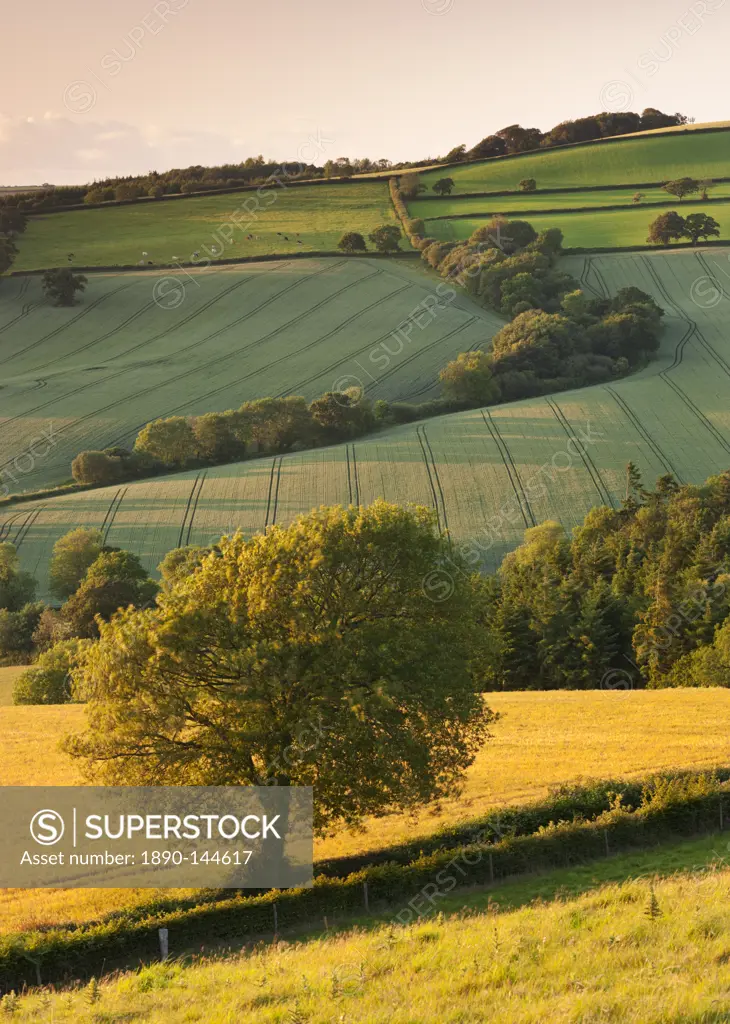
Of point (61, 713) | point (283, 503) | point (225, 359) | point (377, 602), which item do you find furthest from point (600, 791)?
point (225, 359)

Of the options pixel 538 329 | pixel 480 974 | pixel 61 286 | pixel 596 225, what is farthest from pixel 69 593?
pixel 596 225

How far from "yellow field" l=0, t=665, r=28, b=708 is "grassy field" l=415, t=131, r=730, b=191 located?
440 ft

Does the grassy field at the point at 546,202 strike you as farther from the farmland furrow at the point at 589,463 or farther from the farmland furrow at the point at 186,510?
the farmland furrow at the point at 186,510

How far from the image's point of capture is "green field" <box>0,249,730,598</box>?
88188 mm

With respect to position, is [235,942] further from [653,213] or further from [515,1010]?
[653,213]

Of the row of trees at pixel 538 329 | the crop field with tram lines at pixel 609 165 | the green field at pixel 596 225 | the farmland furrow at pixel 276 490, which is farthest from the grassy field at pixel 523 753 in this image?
the crop field with tram lines at pixel 609 165

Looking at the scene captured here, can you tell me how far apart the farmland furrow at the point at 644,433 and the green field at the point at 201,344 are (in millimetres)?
22074

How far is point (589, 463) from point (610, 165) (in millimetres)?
109905

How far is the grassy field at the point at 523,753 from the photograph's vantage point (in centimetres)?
2741

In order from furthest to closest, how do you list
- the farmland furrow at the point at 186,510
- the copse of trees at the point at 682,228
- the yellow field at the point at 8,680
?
the copse of trees at the point at 682,228
the farmland furrow at the point at 186,510
the yellow field at the point at 8,680

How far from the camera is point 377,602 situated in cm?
2800

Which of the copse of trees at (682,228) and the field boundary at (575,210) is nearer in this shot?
the copse of trees at (682,228)

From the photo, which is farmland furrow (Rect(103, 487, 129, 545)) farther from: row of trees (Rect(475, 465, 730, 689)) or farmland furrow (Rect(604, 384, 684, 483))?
farmland furrow (Rect(604, 384, 684, 483))

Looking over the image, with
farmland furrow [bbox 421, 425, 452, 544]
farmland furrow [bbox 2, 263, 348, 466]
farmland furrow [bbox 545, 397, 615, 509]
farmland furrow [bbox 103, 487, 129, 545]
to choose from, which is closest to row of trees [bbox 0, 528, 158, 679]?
farmland furrow [bbox 103, 487, 129, 545]
